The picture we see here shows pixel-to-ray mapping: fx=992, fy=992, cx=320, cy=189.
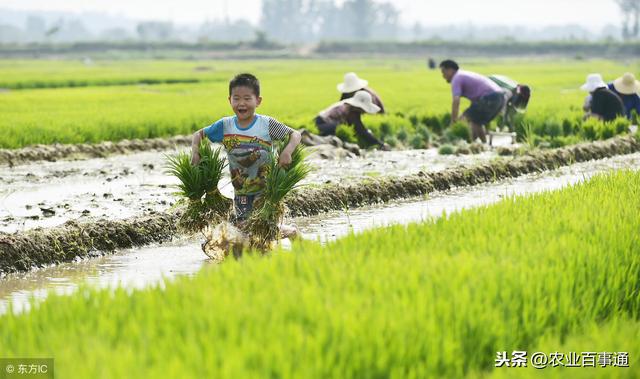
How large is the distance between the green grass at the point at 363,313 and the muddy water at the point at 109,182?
312 cm

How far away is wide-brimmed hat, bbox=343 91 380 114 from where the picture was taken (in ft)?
33.2

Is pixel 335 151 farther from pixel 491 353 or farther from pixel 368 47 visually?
pixel 368 47

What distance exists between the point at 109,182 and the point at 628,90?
7036 millimetres

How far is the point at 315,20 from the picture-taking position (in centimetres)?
17612

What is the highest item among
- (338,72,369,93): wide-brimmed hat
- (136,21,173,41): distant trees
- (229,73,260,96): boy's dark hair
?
(229,73,260,96): boy's dark hair

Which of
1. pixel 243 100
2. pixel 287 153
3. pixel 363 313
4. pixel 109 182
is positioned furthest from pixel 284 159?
pixel 109 182

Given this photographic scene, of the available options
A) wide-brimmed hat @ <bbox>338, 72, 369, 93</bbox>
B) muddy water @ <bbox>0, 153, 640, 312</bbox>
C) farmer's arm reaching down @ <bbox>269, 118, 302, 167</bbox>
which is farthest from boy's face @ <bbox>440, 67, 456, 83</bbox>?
farmer's arm reaching down @ <bbox>269, 118, 302, 167</bbox>

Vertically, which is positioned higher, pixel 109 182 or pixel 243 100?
pixel 243 100

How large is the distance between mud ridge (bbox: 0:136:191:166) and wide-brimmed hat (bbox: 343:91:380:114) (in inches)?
97.5

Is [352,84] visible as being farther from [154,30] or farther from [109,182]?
[154,30]

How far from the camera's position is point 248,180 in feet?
17.8

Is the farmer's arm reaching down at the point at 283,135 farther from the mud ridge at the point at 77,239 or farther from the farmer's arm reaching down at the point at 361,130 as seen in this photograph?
the farmer's arm reaching down at the point at 361,130

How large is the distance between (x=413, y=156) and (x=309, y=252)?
6936mm

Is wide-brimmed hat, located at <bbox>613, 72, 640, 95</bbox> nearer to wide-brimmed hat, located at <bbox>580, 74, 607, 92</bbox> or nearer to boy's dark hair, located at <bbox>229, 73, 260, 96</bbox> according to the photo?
wide-brimmed hat, located at <bbox>580, 74, 607, 92</bbox>
